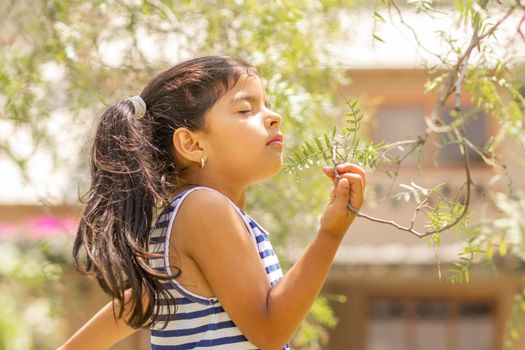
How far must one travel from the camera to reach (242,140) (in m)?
1.99

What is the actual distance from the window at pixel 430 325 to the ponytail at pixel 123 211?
974cm

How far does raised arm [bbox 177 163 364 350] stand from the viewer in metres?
1.78

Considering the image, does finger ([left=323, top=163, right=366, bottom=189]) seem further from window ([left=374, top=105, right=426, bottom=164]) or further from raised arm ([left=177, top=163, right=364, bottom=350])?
window ([left=374, top=105, right=426, bottom=164])

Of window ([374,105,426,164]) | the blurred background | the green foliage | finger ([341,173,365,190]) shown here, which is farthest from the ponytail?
window ([374,105,426,164])

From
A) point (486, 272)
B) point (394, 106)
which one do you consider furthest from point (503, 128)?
point (394, 106)

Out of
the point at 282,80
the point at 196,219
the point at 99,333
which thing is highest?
the point at 196,219

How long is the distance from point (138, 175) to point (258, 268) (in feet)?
0.92

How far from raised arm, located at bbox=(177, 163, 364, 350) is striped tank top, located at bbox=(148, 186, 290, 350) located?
0.03m

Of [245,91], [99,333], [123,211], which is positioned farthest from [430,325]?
[123,211]

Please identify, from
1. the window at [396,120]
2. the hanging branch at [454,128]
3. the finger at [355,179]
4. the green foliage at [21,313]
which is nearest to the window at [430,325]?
the window at [396,120]

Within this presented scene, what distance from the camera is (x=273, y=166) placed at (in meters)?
2.00

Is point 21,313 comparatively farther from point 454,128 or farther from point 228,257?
point 454,128

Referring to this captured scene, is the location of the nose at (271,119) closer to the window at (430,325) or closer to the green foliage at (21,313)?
the green foliage at (21,313)

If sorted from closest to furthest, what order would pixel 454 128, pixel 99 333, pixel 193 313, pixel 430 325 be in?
pixel 454 128 → pixel 193 313 → pixel 99 333 → pixel 430 325
